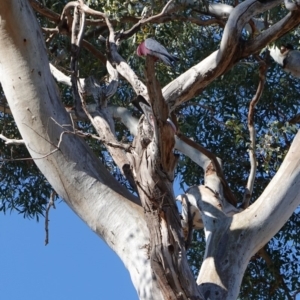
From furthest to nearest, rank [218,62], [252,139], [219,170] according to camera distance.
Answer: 1. [252,139]
2. [219,170]
3. [218,62]

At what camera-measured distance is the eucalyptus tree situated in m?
3.22

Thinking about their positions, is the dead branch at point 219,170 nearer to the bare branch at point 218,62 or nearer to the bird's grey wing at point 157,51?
the bare branch at point 218,62

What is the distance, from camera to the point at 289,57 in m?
5.38

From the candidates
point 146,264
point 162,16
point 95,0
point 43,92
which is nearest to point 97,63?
point 95,0

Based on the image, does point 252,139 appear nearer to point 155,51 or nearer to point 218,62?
point 218,62

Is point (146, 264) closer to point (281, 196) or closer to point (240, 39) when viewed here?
point (281, 196)

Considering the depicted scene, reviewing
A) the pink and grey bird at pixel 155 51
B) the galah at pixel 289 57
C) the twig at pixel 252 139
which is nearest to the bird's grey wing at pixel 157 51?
the pink and grey bird at pixel 155 51

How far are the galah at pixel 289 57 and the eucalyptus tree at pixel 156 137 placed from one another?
14 cm

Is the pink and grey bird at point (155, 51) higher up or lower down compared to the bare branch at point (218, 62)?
lower down

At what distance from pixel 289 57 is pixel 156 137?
104 inches

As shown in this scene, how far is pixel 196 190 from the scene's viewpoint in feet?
14.6

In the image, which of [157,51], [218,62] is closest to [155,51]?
[157,51]

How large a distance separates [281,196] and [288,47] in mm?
1839

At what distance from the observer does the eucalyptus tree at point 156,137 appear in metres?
3.22
